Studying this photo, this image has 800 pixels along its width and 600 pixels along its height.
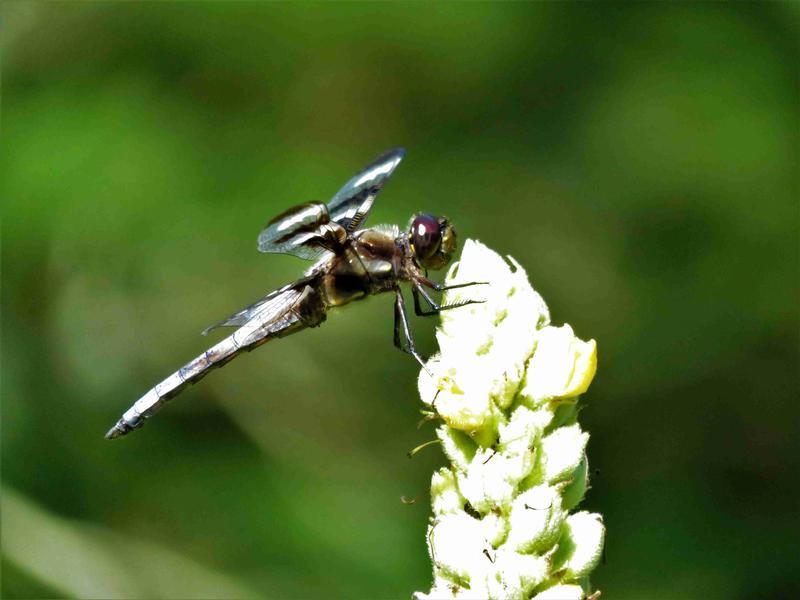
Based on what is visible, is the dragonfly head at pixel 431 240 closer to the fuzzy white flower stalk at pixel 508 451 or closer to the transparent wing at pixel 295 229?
the transparent wing at pixel 295 229

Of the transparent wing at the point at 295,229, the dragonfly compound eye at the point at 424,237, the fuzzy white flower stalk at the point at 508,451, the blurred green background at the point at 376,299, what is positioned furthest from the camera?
the blurred green background at the point at 376,299

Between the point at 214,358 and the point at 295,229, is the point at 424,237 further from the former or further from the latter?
the point at 214,358

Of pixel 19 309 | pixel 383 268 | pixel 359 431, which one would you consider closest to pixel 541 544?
pixel 383 268

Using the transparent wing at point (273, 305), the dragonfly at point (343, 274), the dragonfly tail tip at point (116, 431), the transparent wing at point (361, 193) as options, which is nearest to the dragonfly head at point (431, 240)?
the dragonfly at point (343, 274)

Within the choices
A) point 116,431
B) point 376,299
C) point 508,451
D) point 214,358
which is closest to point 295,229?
point 214,358

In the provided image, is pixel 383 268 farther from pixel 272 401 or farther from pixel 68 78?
pixel 68 78
